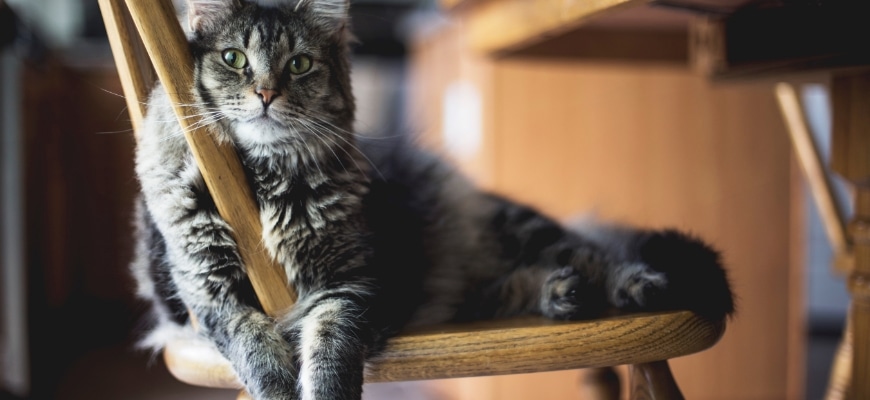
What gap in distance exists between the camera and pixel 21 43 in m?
2.17

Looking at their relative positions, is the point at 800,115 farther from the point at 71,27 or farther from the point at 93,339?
the point at 71,27

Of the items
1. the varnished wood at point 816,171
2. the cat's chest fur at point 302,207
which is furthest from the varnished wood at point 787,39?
the cat's chest fur at point 302,207

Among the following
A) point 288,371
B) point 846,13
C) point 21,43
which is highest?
point 21,43

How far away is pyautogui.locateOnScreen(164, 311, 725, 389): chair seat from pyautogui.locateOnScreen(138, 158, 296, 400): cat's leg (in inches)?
4.5

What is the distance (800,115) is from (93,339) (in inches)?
111

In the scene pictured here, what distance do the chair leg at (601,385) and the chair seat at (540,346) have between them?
1.09 ft

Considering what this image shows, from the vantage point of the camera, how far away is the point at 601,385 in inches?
44.1

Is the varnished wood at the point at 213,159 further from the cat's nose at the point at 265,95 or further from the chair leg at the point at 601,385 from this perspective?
the chair leg at the point at 601,385

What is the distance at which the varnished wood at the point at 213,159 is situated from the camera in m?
0.70

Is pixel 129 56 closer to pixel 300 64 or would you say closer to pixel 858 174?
pixel 300 64

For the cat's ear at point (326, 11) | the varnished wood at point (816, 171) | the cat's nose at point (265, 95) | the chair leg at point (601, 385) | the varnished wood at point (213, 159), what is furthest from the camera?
the varnished wood at point (816, 171)

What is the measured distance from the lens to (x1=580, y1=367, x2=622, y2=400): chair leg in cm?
111

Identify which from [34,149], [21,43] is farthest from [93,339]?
[21,43]

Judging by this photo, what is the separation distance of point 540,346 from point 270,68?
0.45 meters
